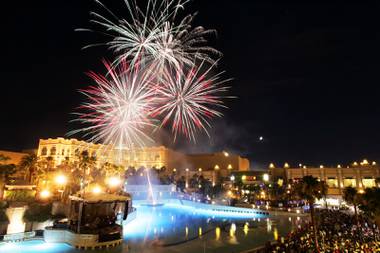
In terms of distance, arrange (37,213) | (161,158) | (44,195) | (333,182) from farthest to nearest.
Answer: (161,158), (333,182), (44,195), (37,213)

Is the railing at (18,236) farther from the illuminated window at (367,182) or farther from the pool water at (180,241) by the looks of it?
the illuminated window at (367,182)

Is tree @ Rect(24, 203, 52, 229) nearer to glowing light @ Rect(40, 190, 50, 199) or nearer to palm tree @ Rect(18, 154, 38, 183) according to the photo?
glowing light @ Rect(40, 190, 50, 199)

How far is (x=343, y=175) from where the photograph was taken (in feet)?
237

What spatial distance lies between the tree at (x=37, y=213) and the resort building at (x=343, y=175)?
219 ft

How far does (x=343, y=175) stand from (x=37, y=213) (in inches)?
2918

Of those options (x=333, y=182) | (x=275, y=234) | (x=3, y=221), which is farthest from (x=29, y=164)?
(x=333, y=182)

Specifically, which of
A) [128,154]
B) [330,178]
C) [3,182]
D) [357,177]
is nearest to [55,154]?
[128,154]

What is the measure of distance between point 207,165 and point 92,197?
262ft

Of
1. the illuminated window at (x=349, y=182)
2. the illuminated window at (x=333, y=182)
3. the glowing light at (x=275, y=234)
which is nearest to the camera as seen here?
the glowing light at (x=275, y=234)

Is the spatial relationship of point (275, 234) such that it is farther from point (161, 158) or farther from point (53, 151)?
point (161, 158)

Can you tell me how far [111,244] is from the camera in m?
21.8

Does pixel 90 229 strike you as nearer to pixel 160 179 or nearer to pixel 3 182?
pixel 3 182

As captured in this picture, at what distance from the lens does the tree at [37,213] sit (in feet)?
83.7

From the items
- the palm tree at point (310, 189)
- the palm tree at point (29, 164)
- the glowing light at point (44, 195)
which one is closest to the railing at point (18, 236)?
the glowing light at point (44, 195)
